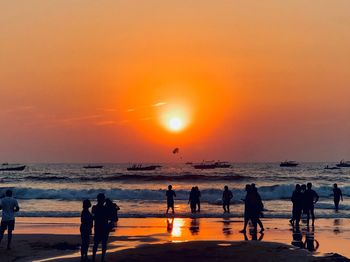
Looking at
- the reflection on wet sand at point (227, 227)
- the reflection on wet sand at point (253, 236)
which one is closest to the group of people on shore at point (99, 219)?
the reflection on wet sand at point (253, 236)

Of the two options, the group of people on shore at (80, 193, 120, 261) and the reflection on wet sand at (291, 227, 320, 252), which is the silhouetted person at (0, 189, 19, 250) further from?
the reflection on wet sand at (291, 227, 320, 252)

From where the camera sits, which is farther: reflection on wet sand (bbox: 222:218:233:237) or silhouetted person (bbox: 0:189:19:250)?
reflection on wet sand (bbox: 222:218:233:237)

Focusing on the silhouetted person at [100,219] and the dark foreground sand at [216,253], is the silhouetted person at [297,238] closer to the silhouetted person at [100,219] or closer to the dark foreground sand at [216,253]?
the dark foreground sand at [216,253]

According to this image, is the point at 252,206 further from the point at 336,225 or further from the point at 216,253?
the point at 336,225

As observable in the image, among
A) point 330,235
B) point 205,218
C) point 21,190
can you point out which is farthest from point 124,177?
point 330,235

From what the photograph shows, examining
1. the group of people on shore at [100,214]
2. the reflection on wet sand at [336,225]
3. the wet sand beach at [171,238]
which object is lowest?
the wet sand beach at [171,238]

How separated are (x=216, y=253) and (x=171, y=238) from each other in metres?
4.70

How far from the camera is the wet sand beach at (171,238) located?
59.3 ft

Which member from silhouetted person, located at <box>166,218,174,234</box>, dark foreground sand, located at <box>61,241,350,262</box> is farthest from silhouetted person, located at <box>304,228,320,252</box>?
silhouetted person, located at <box>166,218,174,234</box>

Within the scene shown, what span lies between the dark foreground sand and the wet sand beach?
27mm

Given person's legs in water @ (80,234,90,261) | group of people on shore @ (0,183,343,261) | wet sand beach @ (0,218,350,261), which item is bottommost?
wet sand beach @ (0,218,350,261)

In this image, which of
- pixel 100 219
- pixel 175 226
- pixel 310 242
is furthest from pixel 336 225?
pixel 100 219

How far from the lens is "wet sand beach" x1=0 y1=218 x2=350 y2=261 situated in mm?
18078

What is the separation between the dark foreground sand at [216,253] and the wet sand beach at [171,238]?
27mm
